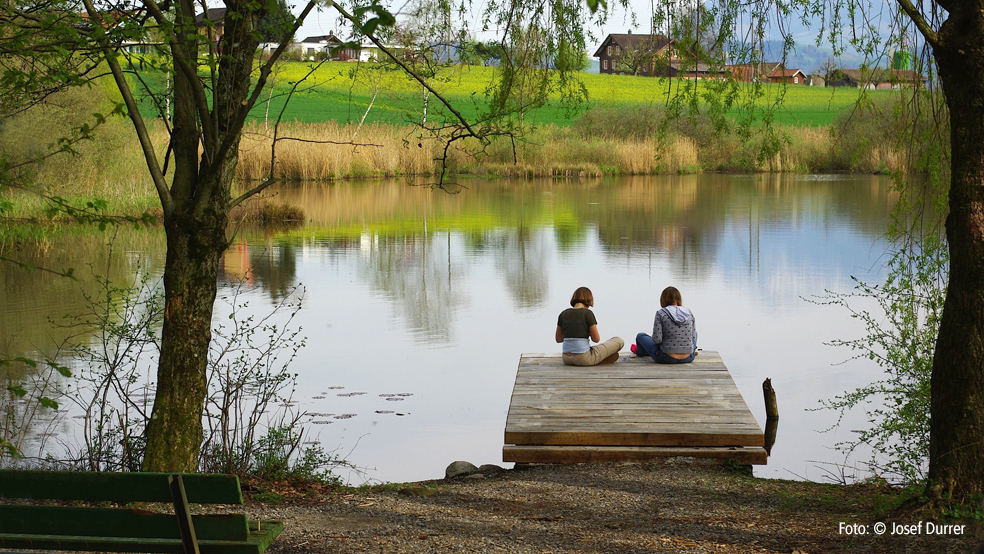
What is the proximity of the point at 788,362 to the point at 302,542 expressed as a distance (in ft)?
24.6

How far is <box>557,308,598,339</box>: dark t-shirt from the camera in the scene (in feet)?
28.2

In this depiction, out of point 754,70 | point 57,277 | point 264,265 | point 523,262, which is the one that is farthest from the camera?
point 523,262

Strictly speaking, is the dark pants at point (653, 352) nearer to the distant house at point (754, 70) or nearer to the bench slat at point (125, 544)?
the distant house at point (754, 70)

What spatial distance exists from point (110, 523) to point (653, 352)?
20.4 ft

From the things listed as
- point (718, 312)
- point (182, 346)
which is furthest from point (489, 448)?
point (718, 312)

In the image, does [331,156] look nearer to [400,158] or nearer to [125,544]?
[400,158]

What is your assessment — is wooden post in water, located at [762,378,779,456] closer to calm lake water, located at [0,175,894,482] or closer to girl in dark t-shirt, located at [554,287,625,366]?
calm lake water, located at [0,175,894,482]

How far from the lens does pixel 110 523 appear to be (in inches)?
131

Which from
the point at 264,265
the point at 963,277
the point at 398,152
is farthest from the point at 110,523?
the point at 398,152

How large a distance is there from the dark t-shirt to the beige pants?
0.52 ft

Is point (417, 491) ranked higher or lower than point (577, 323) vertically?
lower

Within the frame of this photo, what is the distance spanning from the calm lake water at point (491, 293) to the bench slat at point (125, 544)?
12.9 feet

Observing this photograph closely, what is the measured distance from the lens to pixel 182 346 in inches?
208

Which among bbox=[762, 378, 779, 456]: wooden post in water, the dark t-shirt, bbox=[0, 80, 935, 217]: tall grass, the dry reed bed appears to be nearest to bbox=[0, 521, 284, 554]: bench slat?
the dark t-shirt
